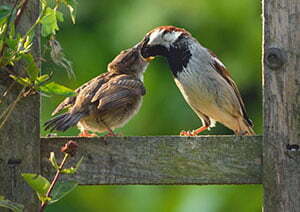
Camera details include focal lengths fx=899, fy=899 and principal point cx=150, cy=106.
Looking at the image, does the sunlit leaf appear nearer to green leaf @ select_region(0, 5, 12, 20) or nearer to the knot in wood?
green leaf @ select_region(0, 5, 12, 20)

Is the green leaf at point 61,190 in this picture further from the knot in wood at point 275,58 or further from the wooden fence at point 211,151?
the knot in wood at point 275,58

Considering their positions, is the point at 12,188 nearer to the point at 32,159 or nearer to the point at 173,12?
the point at 32,159

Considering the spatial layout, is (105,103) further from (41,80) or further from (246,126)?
(41,80)

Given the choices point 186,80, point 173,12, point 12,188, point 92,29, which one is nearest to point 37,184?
point 12,188

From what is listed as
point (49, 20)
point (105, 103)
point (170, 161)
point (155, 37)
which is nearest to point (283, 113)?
point (170, 161)

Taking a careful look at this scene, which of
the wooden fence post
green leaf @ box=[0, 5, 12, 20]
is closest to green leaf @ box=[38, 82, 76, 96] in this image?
green leaf @ box=[0, 5, 12, 20]

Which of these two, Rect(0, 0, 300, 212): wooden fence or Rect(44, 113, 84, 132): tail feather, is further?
Rect(44, 113, 84, 132): tail feather

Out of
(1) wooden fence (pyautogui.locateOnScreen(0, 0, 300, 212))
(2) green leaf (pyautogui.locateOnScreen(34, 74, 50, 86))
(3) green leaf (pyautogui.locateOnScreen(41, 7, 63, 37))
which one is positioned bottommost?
(1) wooden fence (pyautogui.locateOnScreen(0, 0, 300, 212))

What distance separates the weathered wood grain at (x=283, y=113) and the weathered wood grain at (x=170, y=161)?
2.4 inches

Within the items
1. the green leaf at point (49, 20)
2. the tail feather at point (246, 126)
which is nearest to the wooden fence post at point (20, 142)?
the green leaf at point (49, 20)

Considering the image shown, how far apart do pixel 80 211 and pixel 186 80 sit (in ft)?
8.32

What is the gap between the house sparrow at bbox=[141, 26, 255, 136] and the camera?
450 cm

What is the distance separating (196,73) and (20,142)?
1984 mm

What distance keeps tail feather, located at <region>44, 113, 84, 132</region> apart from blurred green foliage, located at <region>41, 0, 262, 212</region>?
8.83 ft
